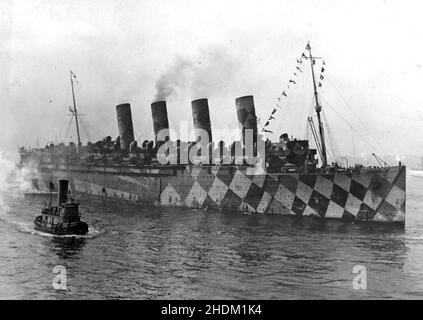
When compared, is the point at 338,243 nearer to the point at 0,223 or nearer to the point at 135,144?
the point at 0,223

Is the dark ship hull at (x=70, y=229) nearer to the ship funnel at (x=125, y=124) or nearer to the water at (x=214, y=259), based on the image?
the water at (x=214, y=259)

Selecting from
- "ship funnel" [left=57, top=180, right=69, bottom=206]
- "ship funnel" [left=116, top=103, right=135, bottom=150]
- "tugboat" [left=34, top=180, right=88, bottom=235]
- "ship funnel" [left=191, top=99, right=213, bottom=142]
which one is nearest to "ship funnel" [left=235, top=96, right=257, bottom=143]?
"ship funnel" [left=191, top=99, right=213, bottom=142]

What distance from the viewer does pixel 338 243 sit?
21094 mm

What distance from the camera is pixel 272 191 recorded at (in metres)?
29.9

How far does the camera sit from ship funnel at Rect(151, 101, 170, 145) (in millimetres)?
41728

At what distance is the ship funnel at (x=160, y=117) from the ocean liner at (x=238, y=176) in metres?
0.09

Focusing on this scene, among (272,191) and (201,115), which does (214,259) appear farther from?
(201,115)

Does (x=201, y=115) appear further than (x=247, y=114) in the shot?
Yes

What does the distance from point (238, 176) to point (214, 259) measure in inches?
543

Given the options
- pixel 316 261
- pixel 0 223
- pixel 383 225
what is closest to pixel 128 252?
pixel 316 261

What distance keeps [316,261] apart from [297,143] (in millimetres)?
14377

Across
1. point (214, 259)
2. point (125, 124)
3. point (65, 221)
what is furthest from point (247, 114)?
point (214, 259)

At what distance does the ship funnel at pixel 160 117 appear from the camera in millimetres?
41728

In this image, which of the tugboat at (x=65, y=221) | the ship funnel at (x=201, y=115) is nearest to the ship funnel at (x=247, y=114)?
the ship funnel at (x=201, y=115)
